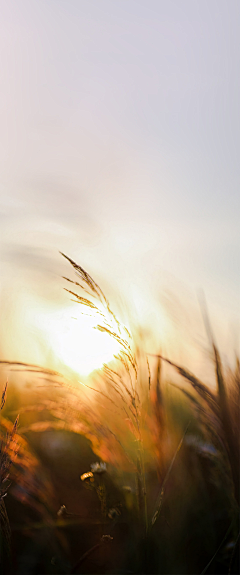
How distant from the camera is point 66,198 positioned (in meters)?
0.71

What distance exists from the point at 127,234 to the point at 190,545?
0.57 metres

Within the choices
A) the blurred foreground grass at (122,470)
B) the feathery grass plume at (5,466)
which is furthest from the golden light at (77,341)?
the feathery grass plume at (5,466)

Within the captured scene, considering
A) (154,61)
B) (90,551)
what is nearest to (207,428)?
(90,551)

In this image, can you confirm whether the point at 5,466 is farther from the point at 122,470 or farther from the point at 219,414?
the point at 219,414

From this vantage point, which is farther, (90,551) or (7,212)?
(7,212)

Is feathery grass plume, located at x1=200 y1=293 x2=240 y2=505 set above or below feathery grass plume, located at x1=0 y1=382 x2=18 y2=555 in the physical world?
above

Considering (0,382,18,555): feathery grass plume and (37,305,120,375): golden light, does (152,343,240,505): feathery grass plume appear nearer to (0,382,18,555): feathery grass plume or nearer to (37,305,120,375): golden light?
(37,305,120,375): golden light

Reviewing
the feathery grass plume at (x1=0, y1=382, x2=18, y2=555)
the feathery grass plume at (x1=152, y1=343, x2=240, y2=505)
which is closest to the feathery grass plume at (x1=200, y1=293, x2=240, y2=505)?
the feathery grass plume at (x1=152, y1=343, x2=240, y2=505)

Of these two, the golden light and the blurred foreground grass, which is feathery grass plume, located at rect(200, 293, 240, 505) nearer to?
the blurred foreground grass

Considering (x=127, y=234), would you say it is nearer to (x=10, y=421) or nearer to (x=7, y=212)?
(x=7, y=212)

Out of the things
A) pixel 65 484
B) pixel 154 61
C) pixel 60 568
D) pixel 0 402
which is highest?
pixel 154 61

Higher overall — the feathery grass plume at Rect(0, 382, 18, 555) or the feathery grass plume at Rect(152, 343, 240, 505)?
the feathery grass plume at Rect(152, 343, 240, 505)

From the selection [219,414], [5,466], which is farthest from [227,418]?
[5,466]

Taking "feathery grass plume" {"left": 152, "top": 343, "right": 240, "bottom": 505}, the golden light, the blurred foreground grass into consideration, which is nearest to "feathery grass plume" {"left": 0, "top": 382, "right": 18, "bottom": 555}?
the blurred foreground grass
